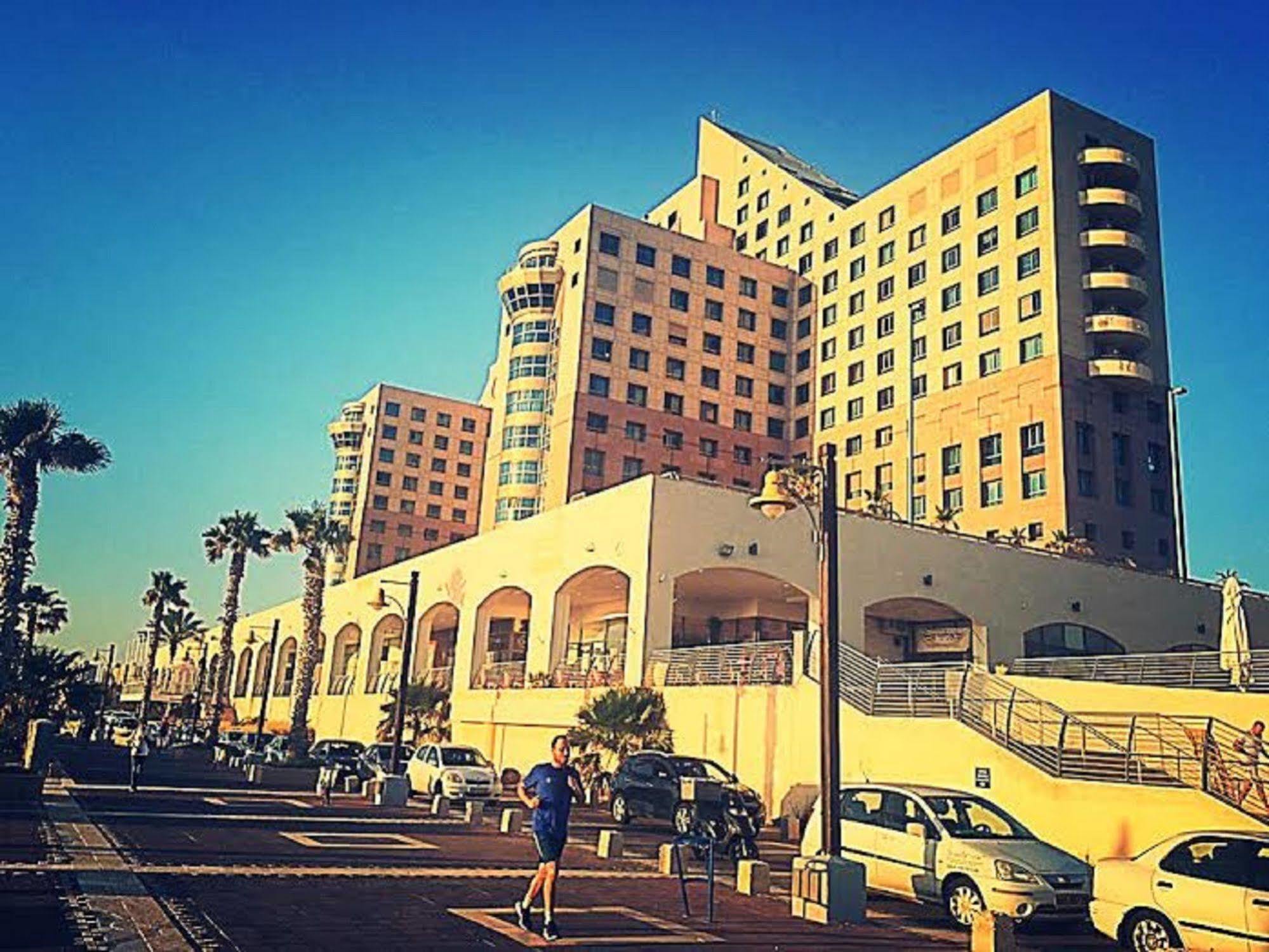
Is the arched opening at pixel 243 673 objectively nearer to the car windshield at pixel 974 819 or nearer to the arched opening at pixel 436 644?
the arched opening at pixel 436 644

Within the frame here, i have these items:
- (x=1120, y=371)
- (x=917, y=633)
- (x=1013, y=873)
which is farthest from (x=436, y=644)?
(x=1013, y=873)

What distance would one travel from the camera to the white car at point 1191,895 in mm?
9609

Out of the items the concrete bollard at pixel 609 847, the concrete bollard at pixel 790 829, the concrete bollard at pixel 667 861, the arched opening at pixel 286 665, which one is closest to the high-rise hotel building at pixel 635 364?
the arched opening at pixel 286 665

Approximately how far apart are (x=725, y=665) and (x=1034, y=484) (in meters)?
30.6

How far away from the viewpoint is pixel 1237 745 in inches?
623

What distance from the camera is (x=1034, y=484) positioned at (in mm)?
52406

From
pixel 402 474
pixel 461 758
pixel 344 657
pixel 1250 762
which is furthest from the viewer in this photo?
pixel 402 474

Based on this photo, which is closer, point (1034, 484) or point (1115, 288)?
point (1034, 484)

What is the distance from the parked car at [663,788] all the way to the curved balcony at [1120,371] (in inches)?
1475

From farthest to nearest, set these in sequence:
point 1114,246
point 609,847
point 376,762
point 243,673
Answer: point 243,673 → point 1114,246 → point 376,762 → point 609,847

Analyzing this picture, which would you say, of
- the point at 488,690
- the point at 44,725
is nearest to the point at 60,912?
the point at 44,725

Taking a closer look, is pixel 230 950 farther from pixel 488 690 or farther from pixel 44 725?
pixel 488 690

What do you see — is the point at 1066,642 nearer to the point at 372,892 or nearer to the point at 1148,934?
the point at 1148,934

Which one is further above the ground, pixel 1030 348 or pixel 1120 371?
pixel 1030 348
